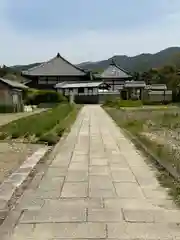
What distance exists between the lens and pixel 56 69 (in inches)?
2805

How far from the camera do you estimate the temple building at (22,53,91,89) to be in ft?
226

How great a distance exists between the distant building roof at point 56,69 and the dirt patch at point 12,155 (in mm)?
57581

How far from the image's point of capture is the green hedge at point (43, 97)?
5309 centimetres

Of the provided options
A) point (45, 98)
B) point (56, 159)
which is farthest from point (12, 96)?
point (56, 159)

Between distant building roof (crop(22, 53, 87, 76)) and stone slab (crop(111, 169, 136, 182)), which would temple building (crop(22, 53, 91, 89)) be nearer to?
distant building roof (crop(22, 53, 87, 76))

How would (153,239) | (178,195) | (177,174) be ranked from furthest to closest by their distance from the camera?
(177,174), (178,195), (153,239)

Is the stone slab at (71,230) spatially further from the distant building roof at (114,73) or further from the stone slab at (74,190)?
the distant building roof at (114,73)

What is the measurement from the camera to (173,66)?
68875mm

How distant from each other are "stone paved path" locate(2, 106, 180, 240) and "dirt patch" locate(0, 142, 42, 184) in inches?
32.3

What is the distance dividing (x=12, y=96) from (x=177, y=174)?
3190cm

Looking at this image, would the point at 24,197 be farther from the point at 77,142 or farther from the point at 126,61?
the point at 126,61

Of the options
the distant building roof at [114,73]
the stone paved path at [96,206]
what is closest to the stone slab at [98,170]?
the stone paved path at [96,206]

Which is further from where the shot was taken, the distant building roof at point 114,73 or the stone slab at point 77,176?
the distant building roof at point 114,73

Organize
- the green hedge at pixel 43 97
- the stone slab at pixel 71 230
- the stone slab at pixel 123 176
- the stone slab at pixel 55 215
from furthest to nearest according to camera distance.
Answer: the green hedge at pixel 43 97 → the stone slab at pixel 123 176 → the stone slab at pixel 55 215 → the stone slab at pixel 71 230
